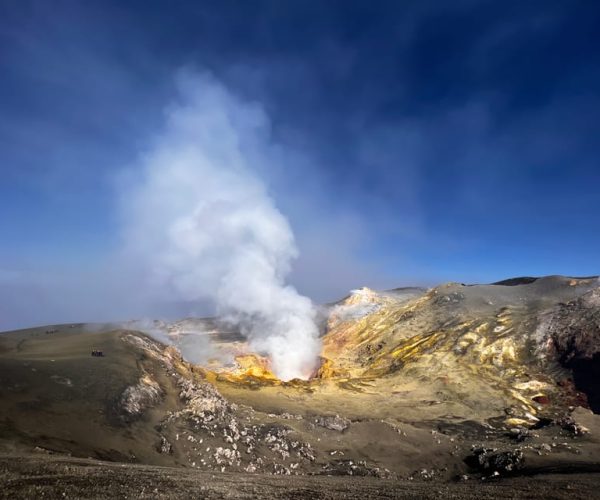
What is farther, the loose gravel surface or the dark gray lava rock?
the dark gray lava rock

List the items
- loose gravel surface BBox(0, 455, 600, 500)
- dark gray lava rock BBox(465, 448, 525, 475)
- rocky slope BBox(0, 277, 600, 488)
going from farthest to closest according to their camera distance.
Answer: dark gray lava rock BBox(465, 448, 525, 475)
rocky slope BBox(0, 277, 600, 488)
loose gravel surface BBox(0, 455, 600, 500)

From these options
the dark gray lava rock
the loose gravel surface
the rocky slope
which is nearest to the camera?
the loose gravel surface

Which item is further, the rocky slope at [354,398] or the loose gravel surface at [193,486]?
the rocky slope at [354,398]

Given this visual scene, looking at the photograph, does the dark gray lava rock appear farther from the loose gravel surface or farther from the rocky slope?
the loose gravel surface

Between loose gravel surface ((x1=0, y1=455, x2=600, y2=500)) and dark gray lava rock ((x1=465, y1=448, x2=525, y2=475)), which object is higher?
loose gravel surface ((x1=0, y1=455, x2=600, y2=500))

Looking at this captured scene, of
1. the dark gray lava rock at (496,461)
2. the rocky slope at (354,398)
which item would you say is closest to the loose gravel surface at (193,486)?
the rocky slope at (354,398)

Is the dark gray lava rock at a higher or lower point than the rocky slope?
lower

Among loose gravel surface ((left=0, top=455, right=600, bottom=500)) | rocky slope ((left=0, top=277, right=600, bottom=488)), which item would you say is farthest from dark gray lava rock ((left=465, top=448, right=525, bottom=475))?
loose gravel surface ((left=0, top=455, right=600, bottom=500))

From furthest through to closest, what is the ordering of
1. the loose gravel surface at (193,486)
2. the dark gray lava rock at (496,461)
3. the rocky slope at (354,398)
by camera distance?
the dark gray lava rock at (496,461), the rocky slope at (354,398), the loose gravel surface at (193,486)

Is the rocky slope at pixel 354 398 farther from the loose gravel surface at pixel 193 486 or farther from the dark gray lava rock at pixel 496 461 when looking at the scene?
the loose gravel surface at pixel 193 486

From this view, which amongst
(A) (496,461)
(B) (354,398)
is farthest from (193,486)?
(B) (354,398)

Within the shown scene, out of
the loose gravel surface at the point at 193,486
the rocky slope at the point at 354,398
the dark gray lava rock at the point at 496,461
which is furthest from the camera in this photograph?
the dark gray lava rock at the point at 496,461

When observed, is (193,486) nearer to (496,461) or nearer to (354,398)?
(496,461)

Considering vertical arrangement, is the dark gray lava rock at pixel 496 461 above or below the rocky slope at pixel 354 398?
below
